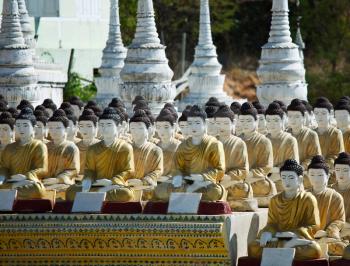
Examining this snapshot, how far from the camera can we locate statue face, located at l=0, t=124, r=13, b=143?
30.3 metres

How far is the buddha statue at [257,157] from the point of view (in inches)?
1186

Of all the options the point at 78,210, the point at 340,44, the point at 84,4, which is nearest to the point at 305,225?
the point at 78,210

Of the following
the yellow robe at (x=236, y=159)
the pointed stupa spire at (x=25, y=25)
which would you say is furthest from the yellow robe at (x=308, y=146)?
the pointed stupa spire at (x=25, y=25)

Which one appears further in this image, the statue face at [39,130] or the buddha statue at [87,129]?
the statue face at [39,130]

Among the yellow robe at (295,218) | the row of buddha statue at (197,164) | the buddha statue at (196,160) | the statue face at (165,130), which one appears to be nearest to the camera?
the yellow robe at (295,218)

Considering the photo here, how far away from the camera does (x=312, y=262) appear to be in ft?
85.3

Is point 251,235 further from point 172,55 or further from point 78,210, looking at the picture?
point 172,55

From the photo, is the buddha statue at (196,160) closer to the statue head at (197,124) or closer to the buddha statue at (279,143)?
the statue head at (197,124)

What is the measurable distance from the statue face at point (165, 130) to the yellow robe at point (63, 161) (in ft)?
3.86

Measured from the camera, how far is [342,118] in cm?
3384

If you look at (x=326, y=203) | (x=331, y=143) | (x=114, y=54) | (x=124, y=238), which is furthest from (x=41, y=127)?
Result: (x=114, y=54)

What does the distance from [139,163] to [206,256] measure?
110 inches

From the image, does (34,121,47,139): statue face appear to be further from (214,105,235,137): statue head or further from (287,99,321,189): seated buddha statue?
(287,99,321,189): seated buddha statue

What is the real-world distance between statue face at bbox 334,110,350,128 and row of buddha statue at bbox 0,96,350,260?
97cm
